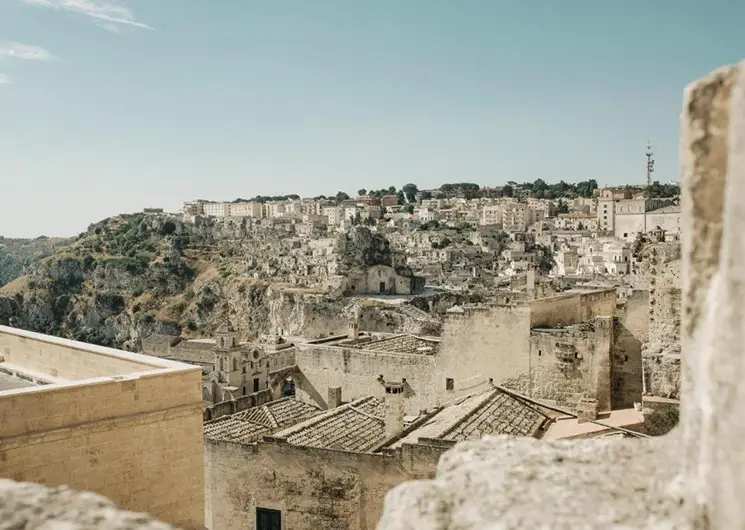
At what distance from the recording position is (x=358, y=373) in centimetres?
1855

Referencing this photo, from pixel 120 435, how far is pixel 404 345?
1395 cm

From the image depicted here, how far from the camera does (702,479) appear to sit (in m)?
2.04

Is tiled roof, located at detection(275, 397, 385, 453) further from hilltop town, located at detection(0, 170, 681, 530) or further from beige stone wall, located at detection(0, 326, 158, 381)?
beige stone wall, located at detection(0, 326, 158, 381)

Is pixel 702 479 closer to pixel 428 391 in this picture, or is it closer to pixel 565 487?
pixel 565 487

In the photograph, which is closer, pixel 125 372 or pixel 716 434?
pixel 716 434

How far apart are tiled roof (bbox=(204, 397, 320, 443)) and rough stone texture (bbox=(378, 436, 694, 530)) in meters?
10.8

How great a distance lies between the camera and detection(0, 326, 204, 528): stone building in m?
6.16

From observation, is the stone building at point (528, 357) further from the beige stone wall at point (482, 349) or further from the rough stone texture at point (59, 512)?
the rough stone texture at point (59, 512)

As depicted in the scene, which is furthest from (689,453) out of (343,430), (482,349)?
(482,349)

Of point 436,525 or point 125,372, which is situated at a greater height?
point 436,525

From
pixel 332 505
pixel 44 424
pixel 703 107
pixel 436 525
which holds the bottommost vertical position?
pixel 332 505

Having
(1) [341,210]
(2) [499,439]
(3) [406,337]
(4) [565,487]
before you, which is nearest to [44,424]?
(2) [499,439]

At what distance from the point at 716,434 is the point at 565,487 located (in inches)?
25.3

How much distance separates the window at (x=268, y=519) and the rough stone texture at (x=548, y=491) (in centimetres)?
1012
